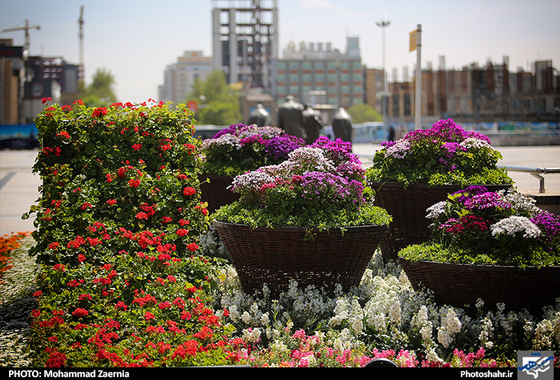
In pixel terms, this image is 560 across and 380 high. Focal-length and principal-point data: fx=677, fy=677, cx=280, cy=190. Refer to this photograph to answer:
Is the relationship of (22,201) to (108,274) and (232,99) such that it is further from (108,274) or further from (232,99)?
(232,99)

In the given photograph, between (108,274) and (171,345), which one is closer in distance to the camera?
(171,345)

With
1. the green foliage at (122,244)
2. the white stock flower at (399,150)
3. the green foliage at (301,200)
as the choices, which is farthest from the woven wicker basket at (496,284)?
the white stock flower at (399,150)

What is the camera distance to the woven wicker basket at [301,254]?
5613mm

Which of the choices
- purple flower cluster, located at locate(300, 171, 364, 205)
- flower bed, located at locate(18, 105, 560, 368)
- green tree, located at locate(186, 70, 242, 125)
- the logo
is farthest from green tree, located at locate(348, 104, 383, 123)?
the logo

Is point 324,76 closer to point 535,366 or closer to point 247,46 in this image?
point 247,46

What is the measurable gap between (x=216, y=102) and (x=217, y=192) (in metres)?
105

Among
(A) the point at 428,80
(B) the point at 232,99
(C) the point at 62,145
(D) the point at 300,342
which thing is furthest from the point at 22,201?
(B) the point at 232,99

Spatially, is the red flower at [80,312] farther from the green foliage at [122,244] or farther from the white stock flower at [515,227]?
the white stock flower at [515,227]

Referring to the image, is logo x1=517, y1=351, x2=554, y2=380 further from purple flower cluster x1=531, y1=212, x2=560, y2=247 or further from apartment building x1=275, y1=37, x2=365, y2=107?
apartment building x1=275, y1=37, x2=365, y2=107

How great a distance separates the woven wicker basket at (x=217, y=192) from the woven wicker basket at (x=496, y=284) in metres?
3.54

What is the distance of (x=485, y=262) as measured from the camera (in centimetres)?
493

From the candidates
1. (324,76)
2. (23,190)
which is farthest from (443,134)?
(324,76)

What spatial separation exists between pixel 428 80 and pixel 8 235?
8273 centimetres

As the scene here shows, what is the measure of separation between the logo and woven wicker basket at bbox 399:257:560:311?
78 cm
